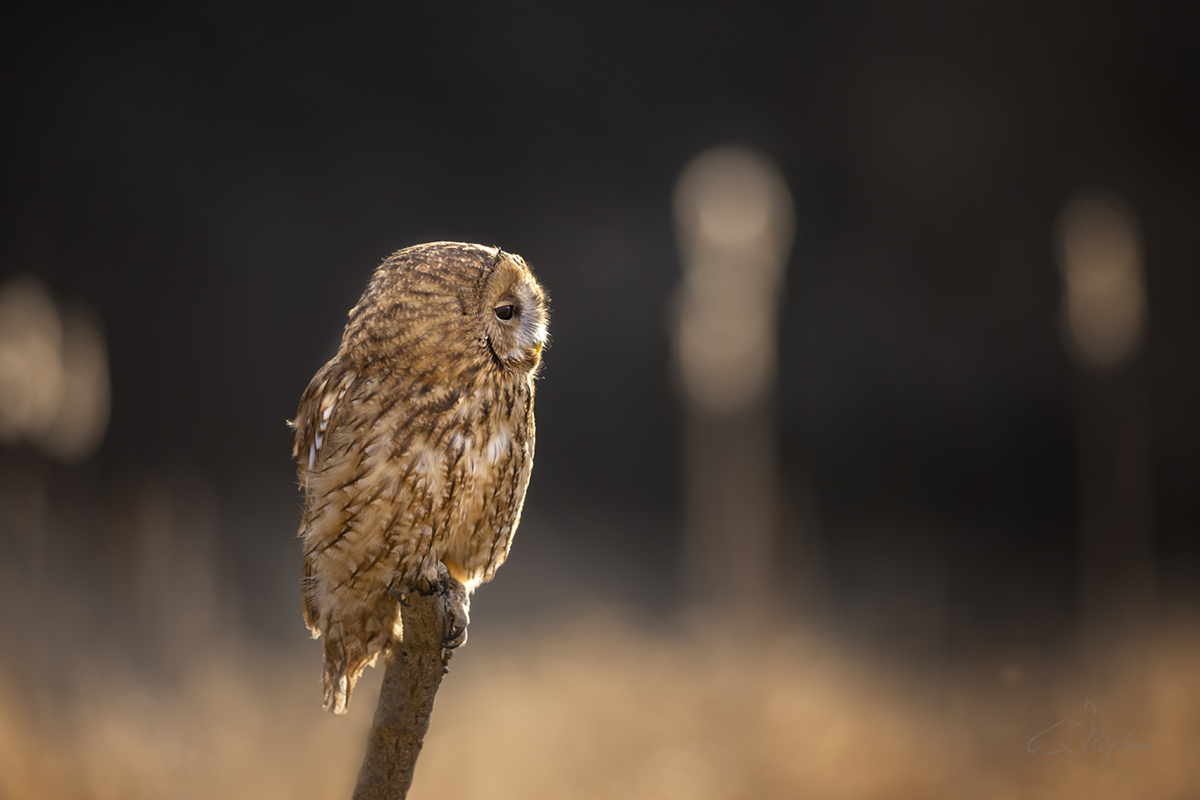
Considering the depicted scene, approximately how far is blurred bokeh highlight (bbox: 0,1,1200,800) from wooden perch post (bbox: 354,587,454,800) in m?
1.54

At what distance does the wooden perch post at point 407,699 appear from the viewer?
0.92 m

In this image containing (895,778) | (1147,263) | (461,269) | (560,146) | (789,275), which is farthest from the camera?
(560,146)

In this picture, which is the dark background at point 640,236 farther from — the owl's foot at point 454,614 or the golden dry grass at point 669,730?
the owl's foot at point 454,614

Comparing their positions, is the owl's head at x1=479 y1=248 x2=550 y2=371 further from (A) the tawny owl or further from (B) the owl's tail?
(B) the owl's tail

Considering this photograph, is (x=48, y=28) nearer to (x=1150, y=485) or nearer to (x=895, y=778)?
(x=895, y=778)

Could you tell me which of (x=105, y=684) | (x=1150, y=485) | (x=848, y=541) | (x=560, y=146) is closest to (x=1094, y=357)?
(x=1150, y=485)

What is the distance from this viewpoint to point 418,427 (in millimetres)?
926

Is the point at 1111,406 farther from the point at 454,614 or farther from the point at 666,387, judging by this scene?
the point at 454,614

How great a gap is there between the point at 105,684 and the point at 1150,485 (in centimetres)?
534

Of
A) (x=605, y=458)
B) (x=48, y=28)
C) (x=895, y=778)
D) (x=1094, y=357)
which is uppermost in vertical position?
(x=48, y=28)

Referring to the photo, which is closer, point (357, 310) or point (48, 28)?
point (357, 310)

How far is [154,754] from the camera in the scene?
2.93 meters

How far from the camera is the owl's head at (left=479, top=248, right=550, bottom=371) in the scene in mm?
927

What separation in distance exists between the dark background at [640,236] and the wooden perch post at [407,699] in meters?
3.18
